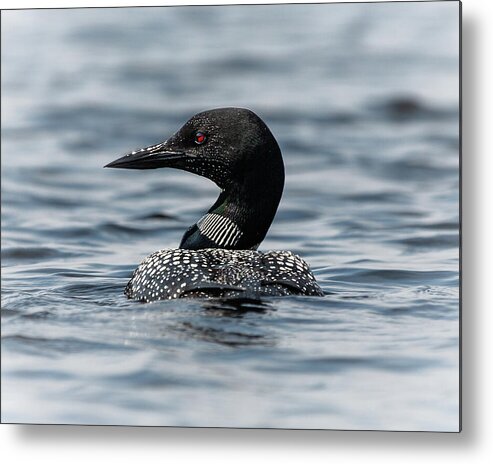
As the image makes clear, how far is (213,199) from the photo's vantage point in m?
6.66

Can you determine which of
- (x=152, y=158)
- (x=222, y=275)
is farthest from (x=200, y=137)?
(x=222, y=275)

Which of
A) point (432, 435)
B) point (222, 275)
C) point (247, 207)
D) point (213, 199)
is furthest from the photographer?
point (213, 199)

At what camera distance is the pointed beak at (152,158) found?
18.9 feet

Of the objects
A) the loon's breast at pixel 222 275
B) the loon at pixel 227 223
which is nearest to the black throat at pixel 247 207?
the loon at pixel 227 223

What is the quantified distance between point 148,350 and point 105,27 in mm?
1223

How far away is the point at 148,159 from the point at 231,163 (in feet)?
1.04

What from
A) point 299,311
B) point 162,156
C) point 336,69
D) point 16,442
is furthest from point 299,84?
point 16,442

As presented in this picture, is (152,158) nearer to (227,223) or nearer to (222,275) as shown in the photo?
(227,223)

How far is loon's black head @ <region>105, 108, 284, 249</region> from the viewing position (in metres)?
5.65

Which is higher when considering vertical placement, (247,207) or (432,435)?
(247,207)

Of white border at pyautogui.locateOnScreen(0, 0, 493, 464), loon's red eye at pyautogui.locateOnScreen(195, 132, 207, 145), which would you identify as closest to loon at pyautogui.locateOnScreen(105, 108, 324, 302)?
loon's red eye at pyautogui.locateOnScreen(195, 132, 207, 145)

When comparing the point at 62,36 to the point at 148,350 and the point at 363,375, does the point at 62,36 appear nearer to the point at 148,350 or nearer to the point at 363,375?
the point at 148,350

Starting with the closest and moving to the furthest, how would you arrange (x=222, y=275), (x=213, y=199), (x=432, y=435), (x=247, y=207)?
(x=432, y=435) → (x=222, y=275) → (x=247, y=207) → (x=213, y=199)

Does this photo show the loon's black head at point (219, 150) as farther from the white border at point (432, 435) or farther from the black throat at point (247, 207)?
the white border at point (432, 435)
